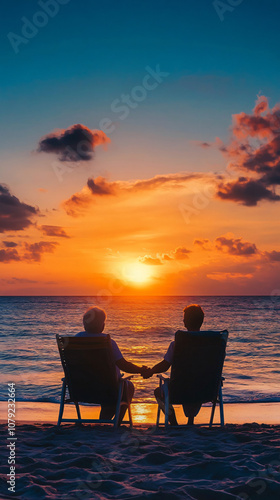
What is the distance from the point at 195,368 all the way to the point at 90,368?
1.26 metres

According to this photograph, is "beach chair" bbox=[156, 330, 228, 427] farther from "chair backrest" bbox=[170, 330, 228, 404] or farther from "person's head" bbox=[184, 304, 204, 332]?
"person's head" bbox=[184, 304, 204, 332]

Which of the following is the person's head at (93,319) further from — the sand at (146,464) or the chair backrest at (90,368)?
the sand at (146,464)

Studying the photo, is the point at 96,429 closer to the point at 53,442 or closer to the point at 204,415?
the point at 53,442

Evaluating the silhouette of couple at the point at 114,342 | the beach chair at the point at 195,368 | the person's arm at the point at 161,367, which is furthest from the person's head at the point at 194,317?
the person's arm at the point at 161,367

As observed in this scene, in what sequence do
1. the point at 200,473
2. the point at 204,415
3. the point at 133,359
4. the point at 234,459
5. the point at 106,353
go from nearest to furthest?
the point at 200,473
the point at 234,459
the point at 106,353
the point at 204,415
the point at 133,359

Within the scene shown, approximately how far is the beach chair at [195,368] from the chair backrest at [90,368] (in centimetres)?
70

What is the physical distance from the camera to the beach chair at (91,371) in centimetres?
536

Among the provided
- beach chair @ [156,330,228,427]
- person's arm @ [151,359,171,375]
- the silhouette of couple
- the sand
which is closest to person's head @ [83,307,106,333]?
the silhouette of couple

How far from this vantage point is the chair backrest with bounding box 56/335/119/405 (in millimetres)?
5355

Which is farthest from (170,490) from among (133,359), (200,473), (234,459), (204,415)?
(133,359)

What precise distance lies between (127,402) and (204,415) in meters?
2.14

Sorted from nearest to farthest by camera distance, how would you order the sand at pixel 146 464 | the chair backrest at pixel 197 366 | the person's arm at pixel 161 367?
the sand at pixel 146 464 < the chair backrest at pixel 197 366 < the person's arm at pixel 161 367

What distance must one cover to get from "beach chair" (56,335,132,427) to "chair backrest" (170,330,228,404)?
704mm

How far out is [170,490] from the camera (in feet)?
11.3
